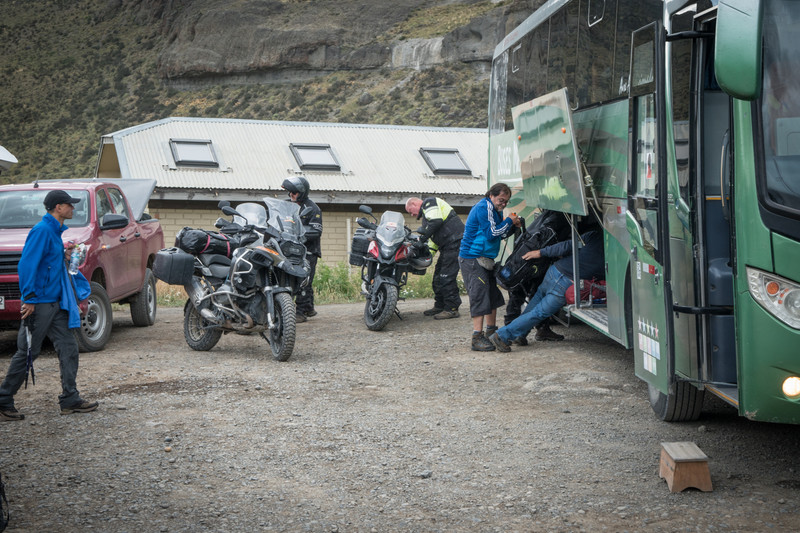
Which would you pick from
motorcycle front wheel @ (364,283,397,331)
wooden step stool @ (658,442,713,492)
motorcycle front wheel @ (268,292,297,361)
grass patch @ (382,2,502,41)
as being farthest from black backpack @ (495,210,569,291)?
grass patch @ (382,2,502,41)

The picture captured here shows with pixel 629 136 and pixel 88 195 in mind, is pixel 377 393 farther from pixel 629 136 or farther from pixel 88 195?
pixel 88 195

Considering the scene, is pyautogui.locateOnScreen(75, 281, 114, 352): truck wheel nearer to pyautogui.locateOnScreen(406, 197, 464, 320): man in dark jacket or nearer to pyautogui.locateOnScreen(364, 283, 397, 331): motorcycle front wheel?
pyautogui.locateOnScreen(364, 283, 397, 331): motorcycle front wheel

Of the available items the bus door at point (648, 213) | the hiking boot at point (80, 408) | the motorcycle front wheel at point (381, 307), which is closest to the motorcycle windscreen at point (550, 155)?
the bus door at point (648, 213)

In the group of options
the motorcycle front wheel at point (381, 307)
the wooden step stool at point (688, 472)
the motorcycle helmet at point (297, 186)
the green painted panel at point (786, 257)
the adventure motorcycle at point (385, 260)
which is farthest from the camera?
the motorcycle helmet at point (297, 186)

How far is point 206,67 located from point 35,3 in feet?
88.7

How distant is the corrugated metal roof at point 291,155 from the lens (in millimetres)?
23609

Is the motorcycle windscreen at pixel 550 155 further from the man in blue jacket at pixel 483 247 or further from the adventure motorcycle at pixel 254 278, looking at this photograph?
the adventure motorcycle at pixel 254 278

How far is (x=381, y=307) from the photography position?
1188cm

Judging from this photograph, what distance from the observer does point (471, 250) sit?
9898mm

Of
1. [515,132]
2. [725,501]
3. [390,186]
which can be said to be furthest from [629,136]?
[390,186]

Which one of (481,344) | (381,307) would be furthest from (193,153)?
(481,344)

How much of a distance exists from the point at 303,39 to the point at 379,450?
78561mm

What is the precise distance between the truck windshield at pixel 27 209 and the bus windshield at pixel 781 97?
27.7 ft

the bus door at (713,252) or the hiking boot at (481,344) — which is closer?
the bus door at (713,252)
